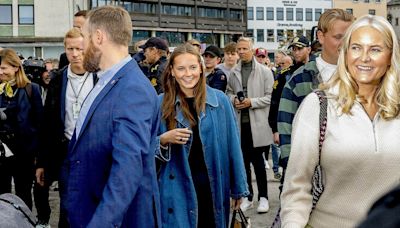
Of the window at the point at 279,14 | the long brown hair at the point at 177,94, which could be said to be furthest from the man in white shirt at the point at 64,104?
the window at the point at 279,14

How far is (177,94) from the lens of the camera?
4418mm

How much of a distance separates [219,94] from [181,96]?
0.28 meters

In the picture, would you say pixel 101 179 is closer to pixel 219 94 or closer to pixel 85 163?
pixel 85 163

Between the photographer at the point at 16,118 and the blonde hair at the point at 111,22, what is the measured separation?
2.98 metres

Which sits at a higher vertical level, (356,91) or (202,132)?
(356,91)

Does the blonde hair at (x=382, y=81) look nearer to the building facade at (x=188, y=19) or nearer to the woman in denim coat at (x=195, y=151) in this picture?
the woman in denim coat at (x=195, y=151)

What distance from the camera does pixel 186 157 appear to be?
418 cm

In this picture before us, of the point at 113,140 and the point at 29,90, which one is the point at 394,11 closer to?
the point at 29,90

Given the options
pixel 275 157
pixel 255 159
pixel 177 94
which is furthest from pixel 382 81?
pixel 275 157

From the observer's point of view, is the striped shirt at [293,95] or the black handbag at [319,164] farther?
the striped shirt at [293,95]

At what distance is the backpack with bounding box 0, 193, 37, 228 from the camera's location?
3168 millimetres

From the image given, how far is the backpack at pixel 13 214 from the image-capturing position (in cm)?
317

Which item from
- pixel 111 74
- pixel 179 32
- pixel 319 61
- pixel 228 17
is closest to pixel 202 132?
pixel 319 61

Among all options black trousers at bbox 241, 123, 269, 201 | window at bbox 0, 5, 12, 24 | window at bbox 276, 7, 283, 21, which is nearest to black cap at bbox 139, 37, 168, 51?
black trousers at bbox 241, 123, 269, 201
